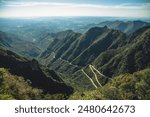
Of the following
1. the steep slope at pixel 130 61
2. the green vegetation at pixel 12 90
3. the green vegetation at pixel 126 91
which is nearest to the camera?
the green vegetation at pixel 12 90

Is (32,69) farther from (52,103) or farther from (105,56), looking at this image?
(105,56)

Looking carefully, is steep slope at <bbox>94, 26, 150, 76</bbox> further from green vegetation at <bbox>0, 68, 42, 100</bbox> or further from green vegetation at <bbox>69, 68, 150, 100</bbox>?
green vegetation at <bbox>0, 68, 42, 100</bbox>

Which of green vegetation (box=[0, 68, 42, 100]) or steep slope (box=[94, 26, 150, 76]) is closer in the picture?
green vegetation (box=[0, 68, 42, 100])

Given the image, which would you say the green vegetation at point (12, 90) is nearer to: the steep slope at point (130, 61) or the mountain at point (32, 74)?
the mountain at point (32, 74)

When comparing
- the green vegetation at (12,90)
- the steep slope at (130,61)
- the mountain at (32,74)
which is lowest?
the steep slope at (130,61)

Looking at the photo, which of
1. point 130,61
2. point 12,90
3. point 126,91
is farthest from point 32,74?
point 130,61

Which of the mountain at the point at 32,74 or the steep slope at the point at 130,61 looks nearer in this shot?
the mountain at the point at 32,74

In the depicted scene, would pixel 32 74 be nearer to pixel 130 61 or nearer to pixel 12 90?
pixel 12 90

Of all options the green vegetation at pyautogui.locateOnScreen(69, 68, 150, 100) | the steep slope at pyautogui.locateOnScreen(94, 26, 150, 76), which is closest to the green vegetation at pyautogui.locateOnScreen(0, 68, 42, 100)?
the green vegetation at pyautogui.locateOnScreen(69, 68, 150, 100)

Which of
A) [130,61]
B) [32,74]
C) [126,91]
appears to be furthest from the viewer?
[130,61]

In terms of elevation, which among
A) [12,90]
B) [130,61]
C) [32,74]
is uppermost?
[12,90]

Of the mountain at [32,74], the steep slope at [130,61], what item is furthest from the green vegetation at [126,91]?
the steep slope at [130,61]
